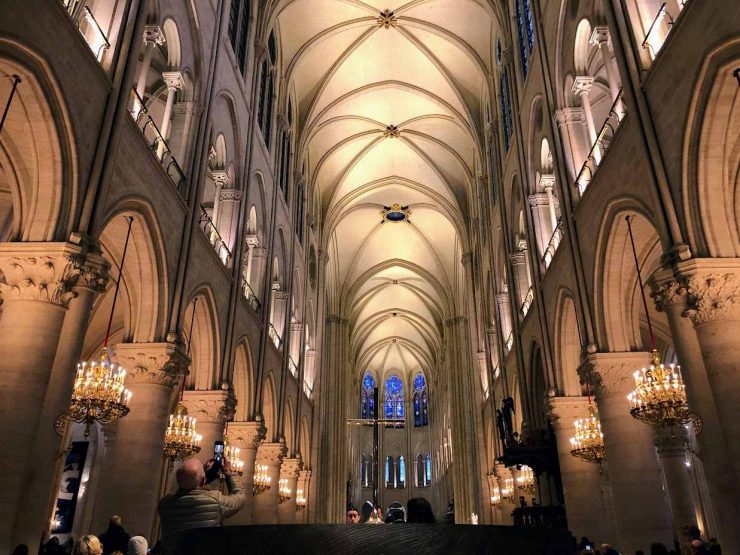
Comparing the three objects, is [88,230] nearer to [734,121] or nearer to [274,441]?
[734,121]

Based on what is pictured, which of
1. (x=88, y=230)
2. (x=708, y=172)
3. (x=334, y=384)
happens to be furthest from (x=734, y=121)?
(x=334, y=384)

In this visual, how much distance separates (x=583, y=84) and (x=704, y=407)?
7269 mm

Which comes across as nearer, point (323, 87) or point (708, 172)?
point (708, 172)

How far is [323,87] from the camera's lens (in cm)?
2345

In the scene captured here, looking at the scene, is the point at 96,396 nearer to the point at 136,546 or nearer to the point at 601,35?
the point at 136,546

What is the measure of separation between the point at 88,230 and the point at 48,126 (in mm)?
1282

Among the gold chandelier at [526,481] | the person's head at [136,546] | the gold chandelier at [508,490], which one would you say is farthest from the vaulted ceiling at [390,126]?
the person's head at [136,546]

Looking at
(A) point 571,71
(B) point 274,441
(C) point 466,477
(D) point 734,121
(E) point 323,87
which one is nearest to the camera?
(D) point 734,121

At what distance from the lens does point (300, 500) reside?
24.3 m

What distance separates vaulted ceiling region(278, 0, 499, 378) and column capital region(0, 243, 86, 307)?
50.9 feet

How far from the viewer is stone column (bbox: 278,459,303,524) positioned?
71.1 ft

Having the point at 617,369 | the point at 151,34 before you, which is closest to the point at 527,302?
the point at 617,369

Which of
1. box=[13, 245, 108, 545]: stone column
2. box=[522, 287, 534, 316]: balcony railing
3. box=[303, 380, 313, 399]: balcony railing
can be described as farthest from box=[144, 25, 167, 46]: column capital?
box=[303, 380, 313, 399]: balcony railing

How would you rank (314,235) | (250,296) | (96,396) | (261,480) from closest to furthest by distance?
(96,396), (250,296), (261,480), (314,235)
